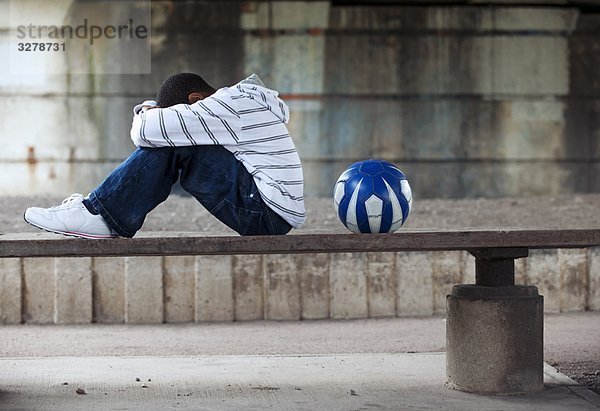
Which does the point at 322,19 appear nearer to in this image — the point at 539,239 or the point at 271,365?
the point at 271,365

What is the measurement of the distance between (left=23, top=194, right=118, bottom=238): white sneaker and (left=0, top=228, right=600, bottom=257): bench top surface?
0.16ft

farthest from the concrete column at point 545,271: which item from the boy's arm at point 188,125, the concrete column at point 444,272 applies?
the boy's arm at point 188,125

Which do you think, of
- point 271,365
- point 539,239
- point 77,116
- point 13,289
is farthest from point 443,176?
point 539,239

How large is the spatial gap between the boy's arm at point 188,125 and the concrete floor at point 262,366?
105 cm

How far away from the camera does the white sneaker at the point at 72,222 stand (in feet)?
12.4

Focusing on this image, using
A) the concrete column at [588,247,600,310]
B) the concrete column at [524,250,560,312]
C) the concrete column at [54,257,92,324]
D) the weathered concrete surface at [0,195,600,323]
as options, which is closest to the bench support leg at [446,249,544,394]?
the weathered concrete surface at [0,195,600,323]

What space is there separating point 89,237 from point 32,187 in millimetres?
6685

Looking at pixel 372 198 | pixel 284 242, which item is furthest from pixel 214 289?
pixel 284 242

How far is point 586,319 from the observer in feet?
22.3

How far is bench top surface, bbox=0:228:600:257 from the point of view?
3.68 metres

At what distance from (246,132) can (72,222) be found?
2.40ft

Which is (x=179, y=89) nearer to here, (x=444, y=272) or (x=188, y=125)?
(x=188, y=125)

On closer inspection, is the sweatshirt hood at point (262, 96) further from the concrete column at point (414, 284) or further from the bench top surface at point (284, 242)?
the concrete column at point (414, 284)

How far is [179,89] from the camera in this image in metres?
4.01
